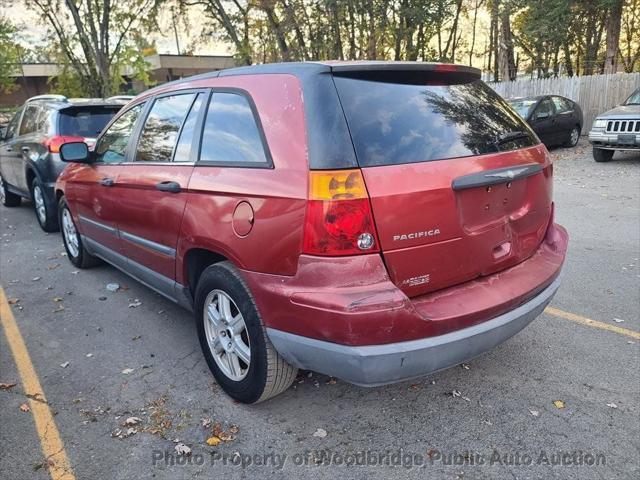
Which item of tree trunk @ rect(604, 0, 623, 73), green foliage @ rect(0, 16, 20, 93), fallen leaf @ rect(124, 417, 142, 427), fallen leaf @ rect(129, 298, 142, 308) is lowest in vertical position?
fallen leaf @ rect(124, 417, 142, 427)

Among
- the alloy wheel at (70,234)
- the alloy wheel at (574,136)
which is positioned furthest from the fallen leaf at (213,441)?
the alloy wheel at (574,136)

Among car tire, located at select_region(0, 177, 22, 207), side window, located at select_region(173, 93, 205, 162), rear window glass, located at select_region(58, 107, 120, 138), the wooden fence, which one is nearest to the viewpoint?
side window, located at select_region(173, 93, 205, 162)

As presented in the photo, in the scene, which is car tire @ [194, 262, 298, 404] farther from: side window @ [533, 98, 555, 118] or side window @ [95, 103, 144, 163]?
side window @ [533, 98, 555, 118]

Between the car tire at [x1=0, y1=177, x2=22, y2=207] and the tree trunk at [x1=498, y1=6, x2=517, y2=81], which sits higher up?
the tree trunk at [x1=498, y1=6, x2=517, y2=81]

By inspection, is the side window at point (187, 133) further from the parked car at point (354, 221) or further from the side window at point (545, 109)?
the side window at point (545, 109)

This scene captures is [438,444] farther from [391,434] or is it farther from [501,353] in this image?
[501,353]

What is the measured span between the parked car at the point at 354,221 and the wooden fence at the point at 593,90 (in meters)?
16.3

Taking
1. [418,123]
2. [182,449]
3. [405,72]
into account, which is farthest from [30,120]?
[418,123]

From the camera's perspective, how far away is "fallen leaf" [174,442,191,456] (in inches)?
103

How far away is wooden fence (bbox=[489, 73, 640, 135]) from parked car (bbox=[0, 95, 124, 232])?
15.8 meters

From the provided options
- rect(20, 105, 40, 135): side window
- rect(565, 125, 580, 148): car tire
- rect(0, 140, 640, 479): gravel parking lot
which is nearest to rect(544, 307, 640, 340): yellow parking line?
rect(0, 140, 640, 479): gravel parking lot

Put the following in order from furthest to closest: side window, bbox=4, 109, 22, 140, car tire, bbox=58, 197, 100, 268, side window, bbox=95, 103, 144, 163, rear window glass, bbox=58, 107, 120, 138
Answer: side window, bbox=4, 109, 22, 140 → rear window glass, bbox=58, 107, 120, 138 → car tire, bbox=58, 197, 100, 268 → side window, bbox=95, 103, 144, 163

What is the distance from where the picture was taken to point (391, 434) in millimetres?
2703

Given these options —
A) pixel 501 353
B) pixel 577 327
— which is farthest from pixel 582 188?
pixel 501 353
